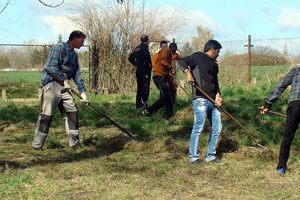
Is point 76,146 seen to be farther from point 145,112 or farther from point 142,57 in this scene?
point 142,57

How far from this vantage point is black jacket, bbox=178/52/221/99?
5922 mm

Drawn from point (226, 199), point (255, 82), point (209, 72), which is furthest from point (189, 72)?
point (255, 82)

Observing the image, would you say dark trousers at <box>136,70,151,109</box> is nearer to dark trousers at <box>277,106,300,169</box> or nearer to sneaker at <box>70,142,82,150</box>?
sneaker at <box>70,142,82,150</box>

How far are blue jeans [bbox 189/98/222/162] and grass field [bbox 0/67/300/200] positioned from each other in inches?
8.0

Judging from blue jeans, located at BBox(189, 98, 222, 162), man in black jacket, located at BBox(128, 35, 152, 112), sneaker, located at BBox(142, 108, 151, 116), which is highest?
man in black jacket, located at BBox(128, 35, 152, 112)

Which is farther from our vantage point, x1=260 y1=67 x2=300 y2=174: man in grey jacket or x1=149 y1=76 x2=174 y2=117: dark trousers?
x1=149 y1=76 x2=174 y2=117: dark trousers

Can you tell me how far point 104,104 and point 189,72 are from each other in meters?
6.16

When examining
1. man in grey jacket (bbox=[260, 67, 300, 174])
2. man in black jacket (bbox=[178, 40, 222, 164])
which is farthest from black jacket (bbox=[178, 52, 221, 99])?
man in grey jacket (bbox=[260, 67, 300, 174])

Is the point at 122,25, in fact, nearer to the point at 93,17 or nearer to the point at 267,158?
the point at 93,17

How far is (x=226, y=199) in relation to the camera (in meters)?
4.37

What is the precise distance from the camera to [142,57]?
10.6m

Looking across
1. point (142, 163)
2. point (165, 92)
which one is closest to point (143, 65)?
point (165, 92)

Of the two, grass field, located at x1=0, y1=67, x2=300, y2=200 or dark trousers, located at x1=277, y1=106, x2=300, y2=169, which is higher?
dark trousers, located at x1=277, y1=106, x2=300, y2=169

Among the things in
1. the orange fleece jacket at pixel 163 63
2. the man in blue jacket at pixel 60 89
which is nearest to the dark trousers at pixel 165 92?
the orange fleece jacket at pixel 163 63
